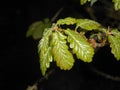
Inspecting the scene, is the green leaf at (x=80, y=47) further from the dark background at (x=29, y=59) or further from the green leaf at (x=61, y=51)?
the dark background at (x=29, y=59)

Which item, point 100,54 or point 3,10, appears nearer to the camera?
point 100,54

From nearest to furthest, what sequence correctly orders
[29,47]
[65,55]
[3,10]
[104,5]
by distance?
1. [65,55]
2. [104,5]
3. [29,47]
4. [3,10]

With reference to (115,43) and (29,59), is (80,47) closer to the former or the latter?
(115,43)

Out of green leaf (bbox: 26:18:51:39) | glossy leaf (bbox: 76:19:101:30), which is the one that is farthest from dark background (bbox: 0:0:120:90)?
glossy leaf (bbox: 76:19:101:30)

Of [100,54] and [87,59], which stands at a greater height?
[87,59]

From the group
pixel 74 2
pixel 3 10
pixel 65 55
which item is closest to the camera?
pixel 65 55

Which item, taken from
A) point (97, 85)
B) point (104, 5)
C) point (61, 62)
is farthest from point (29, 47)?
point (61, 62)

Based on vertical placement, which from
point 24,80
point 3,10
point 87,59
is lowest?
point 24,80

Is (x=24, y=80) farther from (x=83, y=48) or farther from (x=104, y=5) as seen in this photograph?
(x=83, y=48)
